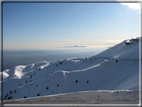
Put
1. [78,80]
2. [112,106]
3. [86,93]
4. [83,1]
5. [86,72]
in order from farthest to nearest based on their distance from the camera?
[86,72] < [78,80] < [83,1] < [86,93] < [112,106]

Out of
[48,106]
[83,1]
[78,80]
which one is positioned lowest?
[78,80]

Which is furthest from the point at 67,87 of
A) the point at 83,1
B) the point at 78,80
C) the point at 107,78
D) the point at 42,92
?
the point at 83,1

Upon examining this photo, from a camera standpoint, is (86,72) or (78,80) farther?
(86,72)

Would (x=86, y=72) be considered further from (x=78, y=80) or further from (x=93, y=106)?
(x=93, y=106)

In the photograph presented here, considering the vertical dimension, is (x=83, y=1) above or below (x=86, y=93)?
above

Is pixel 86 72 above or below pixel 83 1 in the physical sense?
below

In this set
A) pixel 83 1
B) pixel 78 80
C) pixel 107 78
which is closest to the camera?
pixel 83 1

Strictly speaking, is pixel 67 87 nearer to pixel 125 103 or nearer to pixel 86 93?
pixel 86 93

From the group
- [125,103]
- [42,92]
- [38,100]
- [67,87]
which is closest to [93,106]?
[125,103]

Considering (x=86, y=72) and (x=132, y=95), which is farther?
(x=86, y=72)
